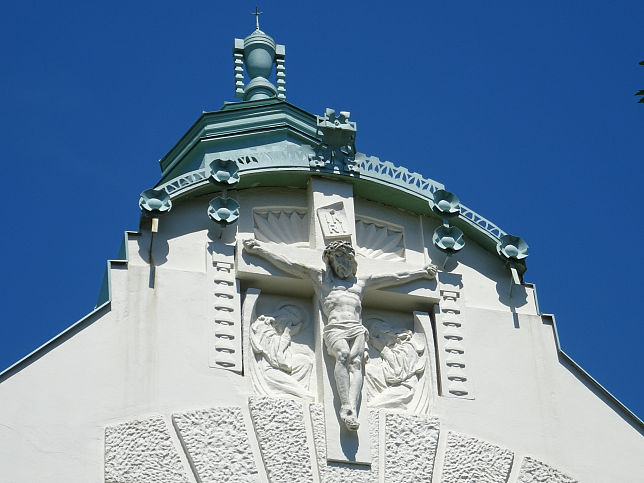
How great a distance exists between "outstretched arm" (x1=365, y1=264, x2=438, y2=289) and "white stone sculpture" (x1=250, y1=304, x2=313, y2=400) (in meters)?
0.70

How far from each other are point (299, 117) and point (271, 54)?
154 cm

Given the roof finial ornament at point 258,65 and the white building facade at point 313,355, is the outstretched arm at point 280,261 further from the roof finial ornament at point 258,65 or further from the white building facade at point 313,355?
the roof finial ornament at point 258,65

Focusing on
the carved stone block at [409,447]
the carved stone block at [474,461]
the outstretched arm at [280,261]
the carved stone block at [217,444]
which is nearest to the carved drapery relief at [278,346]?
the outstretched arm at [280,261]

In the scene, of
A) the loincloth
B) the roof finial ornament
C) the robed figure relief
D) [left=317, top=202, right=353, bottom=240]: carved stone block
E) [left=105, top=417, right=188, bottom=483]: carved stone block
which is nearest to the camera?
[left=105, top=417, right=188, bottom=483]: carved stone block

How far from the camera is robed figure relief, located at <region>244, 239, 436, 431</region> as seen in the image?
53.5 feet

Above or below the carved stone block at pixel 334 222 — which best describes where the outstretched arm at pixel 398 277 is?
below

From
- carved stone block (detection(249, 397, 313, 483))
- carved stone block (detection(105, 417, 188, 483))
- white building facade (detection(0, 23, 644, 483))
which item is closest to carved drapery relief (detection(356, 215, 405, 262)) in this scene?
white building facade (detection(0, 23, 644, 483))

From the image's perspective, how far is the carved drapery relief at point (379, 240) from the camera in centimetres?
1750

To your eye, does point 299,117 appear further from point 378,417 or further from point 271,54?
point 378,417

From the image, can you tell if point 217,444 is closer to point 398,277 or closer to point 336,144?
point 398,277

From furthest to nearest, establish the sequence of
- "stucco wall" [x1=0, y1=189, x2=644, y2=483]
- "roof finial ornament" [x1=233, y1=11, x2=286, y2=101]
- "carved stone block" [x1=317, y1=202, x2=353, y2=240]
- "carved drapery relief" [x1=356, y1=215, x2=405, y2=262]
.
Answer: "roof finial ornament" [x1=233, y1=11, x2=286, y2=101]
"carved drapery relief" [x1=356, y1=215, x2=405, y2=262]
"carved stone block" [x1=317, y1=202, x2=353, y2=240]
"stucco wall" [x1=0, y1=189, x2=644, y2=483]

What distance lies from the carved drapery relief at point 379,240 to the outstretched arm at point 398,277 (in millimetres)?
334

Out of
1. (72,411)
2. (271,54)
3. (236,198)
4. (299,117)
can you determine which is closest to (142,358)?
(72,411)

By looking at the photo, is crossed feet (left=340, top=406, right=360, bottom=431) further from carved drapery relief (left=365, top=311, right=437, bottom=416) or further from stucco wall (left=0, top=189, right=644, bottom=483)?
carved drapery relief (left=365, top=311, right=437, bottom=416)
